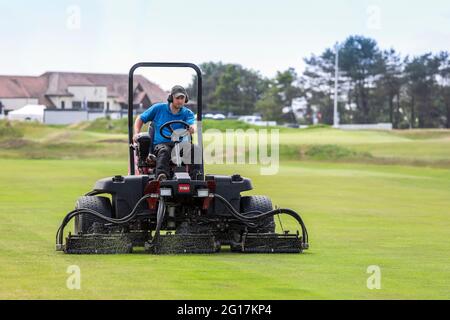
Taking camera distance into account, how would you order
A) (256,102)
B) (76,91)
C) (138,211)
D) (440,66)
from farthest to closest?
(76,91) → (256,102) → (440,66) → (138,211)

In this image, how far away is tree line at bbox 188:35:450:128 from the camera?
127 m

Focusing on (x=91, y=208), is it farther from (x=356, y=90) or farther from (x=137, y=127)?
(x=356, y=90)

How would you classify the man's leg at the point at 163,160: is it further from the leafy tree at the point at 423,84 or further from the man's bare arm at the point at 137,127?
the leafy tree at the point at 423,84

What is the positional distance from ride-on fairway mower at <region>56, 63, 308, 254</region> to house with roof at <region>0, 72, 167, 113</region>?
148877 mm

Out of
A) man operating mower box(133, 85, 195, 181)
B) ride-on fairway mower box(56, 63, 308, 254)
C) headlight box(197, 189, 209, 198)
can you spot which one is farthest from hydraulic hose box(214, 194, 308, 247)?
man operating mower box(133, 85, 195, 181)

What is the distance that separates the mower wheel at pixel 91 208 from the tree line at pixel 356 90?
105583 millimetres

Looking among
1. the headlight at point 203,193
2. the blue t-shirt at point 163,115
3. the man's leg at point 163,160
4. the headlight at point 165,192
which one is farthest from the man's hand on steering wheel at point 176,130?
the headlight at point 165,192

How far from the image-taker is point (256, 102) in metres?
157

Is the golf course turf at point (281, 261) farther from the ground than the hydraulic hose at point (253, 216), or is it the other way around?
the hydraulic hose at point (253, 216)

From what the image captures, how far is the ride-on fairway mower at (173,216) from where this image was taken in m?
15.8
